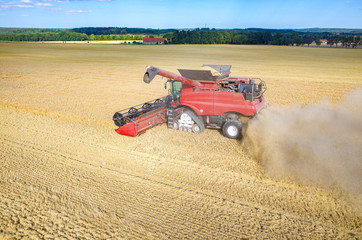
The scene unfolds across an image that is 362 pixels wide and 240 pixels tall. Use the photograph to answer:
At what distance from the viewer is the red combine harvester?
30.6 ft

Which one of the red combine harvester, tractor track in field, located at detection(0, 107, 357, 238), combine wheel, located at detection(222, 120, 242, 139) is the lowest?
tractor track in field, located at detection(0, 107, 357, 238)

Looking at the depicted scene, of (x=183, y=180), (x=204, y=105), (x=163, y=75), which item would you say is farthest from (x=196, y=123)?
(x=183, y=180)

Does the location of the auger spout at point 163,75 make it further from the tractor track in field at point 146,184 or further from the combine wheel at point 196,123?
the tractor track in field at point 146,184

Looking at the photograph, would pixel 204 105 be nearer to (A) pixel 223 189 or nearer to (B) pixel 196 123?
(B) pixel 196 123

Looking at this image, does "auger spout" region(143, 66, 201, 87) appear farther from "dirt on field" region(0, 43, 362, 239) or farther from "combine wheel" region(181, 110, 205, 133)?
"dirt on field" region(0, 43, 362, 239)

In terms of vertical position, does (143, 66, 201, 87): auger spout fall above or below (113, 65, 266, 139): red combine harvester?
above

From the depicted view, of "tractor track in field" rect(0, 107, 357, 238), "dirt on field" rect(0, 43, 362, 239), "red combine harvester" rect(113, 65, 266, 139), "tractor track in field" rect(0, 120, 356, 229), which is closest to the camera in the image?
"dirt on field" rect(0, 43, 362, 239)

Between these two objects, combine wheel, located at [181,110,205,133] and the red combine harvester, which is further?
combine wheel, located at [181,110,205,133]

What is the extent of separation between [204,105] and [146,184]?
4055 millimetres

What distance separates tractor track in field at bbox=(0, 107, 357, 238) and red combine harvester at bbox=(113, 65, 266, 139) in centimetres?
192

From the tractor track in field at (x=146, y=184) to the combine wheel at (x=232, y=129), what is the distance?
239 cm

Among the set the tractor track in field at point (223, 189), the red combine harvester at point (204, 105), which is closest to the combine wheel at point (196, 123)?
the red combine harvester at point (204, 105)

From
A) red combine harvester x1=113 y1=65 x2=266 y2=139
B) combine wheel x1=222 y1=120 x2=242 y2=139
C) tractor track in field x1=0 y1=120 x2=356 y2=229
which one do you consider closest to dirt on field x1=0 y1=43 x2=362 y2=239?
tractor track in field x1=0 y1=120 x2=356 y2=229

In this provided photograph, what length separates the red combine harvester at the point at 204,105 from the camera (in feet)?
30.6
